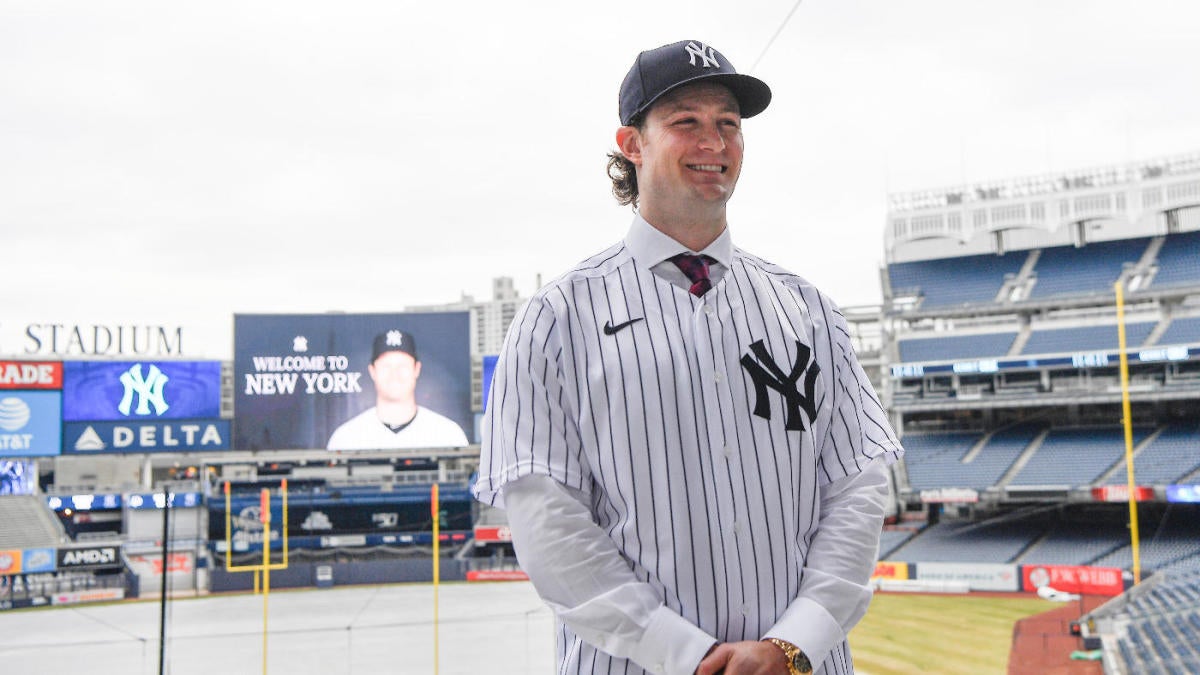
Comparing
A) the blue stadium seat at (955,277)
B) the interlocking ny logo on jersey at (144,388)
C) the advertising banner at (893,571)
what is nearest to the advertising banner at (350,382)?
the interlocking ny logo on jersey at (144,388)

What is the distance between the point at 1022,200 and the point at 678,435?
20.0m

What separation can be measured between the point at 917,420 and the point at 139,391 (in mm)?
14134

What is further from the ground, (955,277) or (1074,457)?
(955,277)

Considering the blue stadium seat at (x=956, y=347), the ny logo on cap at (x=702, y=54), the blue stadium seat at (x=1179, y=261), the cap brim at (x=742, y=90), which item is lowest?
the cap brim at (x=742, y=90)

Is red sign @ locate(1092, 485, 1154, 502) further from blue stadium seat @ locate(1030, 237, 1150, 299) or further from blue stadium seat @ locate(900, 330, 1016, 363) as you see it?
blue stadium seat @ locate(1030, 237, 1150, 299)

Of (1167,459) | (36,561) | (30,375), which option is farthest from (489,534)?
(1167,459)

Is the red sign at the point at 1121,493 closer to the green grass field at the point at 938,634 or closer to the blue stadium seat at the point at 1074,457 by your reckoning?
the blue stadium seat at the point at 1074,457

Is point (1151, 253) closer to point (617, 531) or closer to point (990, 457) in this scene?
point (990, 457)

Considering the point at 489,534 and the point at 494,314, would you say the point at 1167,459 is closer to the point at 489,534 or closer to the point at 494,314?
the point at 489,534

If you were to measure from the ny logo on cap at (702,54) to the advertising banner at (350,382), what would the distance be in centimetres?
1666

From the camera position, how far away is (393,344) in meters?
17.6

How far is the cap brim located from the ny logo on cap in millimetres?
18

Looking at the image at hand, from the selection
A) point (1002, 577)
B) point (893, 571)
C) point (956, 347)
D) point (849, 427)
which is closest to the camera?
point (849, 427)

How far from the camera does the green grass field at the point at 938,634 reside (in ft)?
31.7
